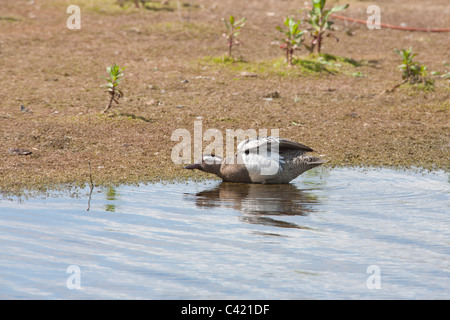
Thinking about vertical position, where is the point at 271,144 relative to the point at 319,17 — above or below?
below

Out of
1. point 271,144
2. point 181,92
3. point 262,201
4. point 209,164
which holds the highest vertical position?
point 181,92

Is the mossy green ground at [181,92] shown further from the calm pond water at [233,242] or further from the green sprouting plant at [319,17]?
the calm pond water at [233,242]

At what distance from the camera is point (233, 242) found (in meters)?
5.70

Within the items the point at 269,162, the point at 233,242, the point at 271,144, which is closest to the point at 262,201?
the point at 269,162

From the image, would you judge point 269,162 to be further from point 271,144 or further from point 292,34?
point 292,34

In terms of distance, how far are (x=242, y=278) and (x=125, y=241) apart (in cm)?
115

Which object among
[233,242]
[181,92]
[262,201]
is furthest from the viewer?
[181,92]

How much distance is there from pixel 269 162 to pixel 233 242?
1786 millimetres

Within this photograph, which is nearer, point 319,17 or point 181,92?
point 181,92

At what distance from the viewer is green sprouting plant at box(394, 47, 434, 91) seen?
36.9ft

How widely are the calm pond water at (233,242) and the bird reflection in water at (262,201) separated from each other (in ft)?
0.03

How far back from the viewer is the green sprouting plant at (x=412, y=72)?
11242mm

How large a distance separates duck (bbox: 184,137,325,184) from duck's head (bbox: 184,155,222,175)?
72mm
